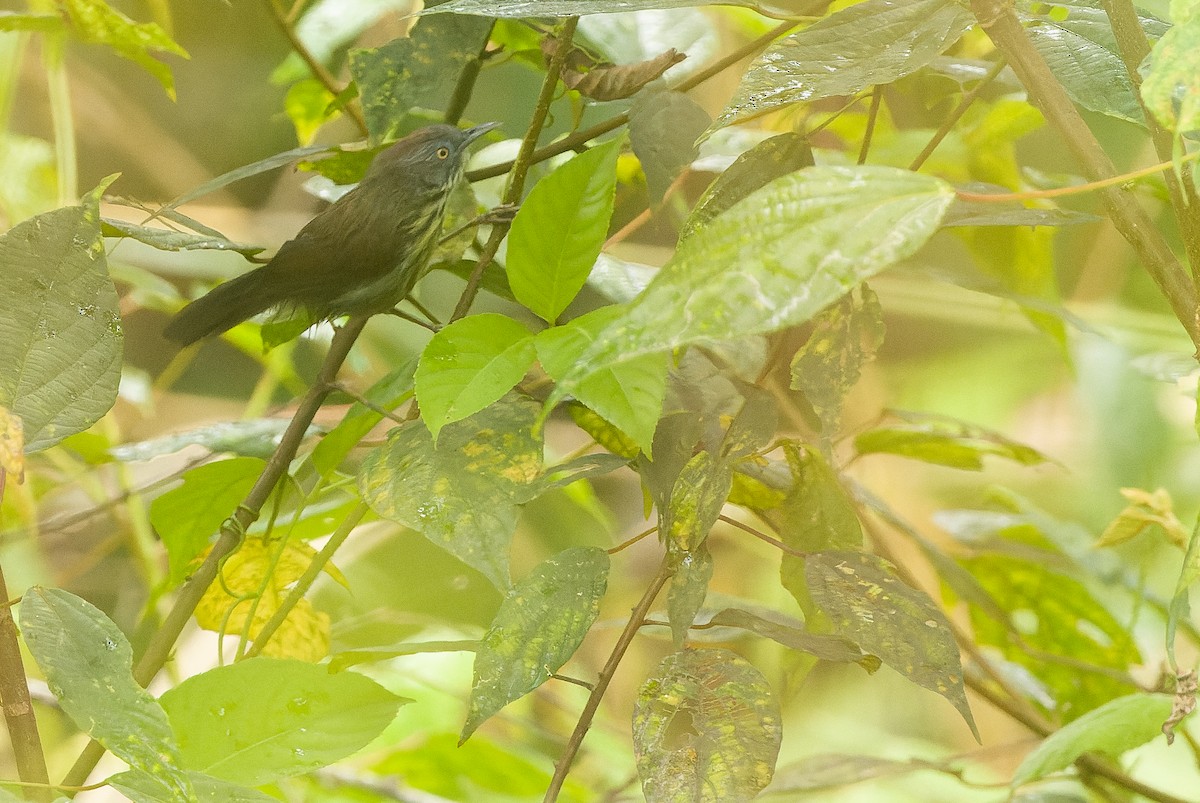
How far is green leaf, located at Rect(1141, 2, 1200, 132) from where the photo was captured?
12.7 inches

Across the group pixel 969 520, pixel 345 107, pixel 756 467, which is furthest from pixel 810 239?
pixel 969 520

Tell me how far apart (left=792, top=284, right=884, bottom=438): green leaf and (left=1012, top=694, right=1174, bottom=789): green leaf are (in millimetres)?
322

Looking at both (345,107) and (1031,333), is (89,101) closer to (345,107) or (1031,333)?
(345,107)

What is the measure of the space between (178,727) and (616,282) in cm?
46

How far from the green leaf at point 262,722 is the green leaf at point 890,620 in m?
0.29

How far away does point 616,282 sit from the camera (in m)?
0.79

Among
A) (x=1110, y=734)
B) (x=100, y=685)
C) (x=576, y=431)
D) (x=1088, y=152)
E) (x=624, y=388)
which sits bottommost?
(x=576, y=431)

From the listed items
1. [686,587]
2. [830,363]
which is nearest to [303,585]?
[686,587]

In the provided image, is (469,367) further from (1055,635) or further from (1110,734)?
(1055,635)

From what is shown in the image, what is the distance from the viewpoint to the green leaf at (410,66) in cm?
74

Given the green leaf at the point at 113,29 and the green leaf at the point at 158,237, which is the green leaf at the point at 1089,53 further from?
the green leaf at the point at 113,29

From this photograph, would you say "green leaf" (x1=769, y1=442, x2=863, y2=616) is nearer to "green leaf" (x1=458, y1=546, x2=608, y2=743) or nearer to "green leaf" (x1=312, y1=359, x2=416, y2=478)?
"green leaf" (x1=458, y1=546, x2=608, y2=743)

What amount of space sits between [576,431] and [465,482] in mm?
1522

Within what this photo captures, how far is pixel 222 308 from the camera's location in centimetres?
92
